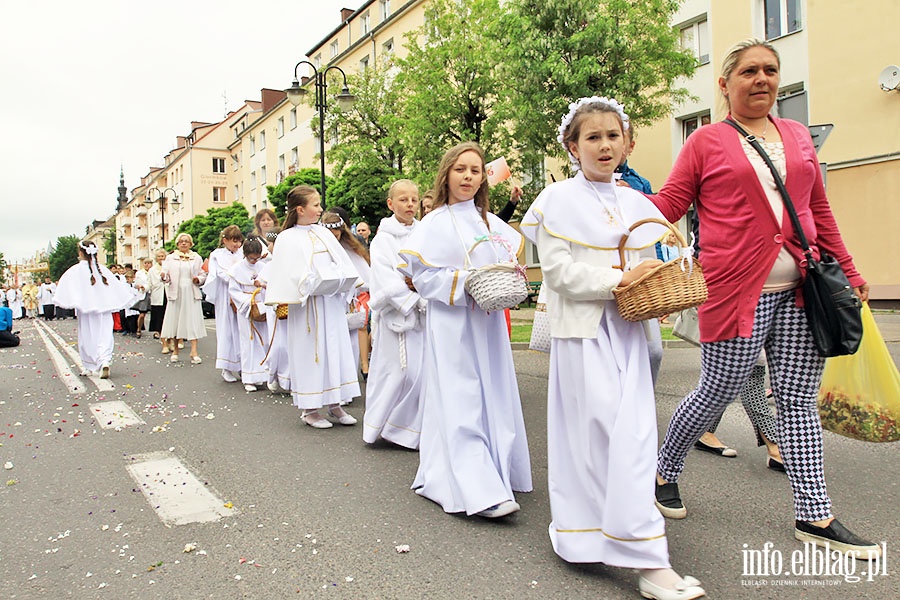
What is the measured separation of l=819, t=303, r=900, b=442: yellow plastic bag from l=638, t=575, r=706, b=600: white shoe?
1.32 metres

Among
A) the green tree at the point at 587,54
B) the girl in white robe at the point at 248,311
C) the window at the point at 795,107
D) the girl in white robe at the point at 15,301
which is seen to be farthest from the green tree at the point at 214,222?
the window at the point at 795,107

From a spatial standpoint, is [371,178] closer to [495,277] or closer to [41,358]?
[41,358]

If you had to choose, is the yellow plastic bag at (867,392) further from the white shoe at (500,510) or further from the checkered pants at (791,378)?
the white shoe at (500,510)

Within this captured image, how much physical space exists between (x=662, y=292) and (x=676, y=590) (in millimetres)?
1080

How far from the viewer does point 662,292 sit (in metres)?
2.80

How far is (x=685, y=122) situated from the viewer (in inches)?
906

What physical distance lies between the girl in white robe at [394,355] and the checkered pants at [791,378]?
7.79 ft

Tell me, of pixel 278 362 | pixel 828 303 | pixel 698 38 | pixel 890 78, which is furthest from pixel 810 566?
pixel 698 38

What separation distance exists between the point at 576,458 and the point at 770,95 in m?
1.84

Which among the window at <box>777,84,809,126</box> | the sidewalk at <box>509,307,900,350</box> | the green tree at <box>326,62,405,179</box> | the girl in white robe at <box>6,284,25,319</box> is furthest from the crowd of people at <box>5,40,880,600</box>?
the girl in white robe at <box>6,284,25,319</box>

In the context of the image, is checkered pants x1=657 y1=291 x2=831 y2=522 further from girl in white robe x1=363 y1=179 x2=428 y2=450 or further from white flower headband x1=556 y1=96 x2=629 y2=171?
girl in white robe x1=363 y1=179 x2=428 y2=450

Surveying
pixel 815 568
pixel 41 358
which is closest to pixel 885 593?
pixel 815 568

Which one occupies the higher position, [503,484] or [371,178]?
[371,178]

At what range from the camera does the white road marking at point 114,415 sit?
21.8 ft
